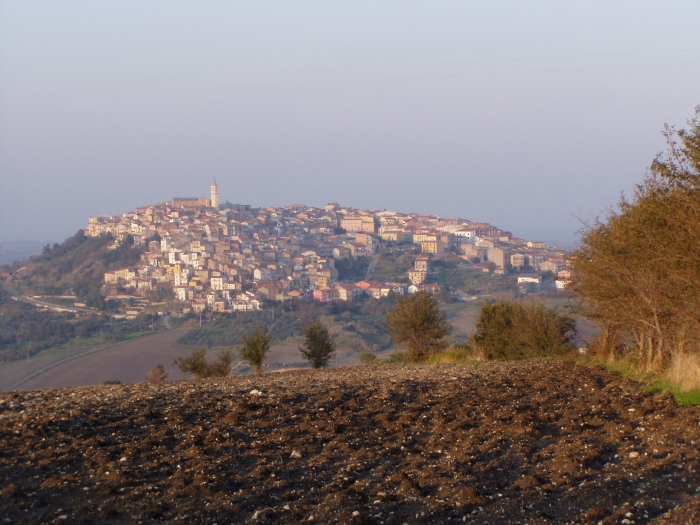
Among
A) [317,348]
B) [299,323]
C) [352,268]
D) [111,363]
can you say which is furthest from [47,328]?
[317,348]

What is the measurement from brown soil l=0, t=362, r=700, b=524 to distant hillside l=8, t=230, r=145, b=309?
64.8 metres

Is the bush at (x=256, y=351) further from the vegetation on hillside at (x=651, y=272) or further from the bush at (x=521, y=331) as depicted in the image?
the vegetation on hillside at (x=651, y=272)

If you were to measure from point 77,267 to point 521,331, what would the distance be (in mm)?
73799

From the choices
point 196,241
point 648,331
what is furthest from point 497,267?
point 648,331

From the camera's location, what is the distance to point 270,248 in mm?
93500

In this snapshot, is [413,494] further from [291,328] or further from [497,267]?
[497,267]

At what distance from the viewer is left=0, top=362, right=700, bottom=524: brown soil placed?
16.6ft

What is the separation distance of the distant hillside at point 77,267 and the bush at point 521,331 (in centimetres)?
5666

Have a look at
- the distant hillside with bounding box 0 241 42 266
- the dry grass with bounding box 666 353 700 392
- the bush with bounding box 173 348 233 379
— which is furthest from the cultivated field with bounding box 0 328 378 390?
the distant hillside with bounding box 0 241 42 266

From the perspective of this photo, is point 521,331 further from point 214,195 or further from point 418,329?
point 214,195

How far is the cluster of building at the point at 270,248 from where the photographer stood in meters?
72.5

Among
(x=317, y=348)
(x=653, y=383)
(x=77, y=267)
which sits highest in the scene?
(x=77, y=267)

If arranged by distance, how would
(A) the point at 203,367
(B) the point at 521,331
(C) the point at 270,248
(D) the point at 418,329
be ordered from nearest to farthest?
(B) the point at 521,331
(A) the point at 203,367
(D) the point at 418,329
(C) the point at 270,248

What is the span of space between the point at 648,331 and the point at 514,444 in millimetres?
7150
